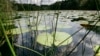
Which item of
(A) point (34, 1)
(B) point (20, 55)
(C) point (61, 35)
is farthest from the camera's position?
(B) point (20, 55)

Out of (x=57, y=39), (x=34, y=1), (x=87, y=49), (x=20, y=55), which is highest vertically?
(x=34, y=1)

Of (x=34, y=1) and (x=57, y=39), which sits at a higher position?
(x=34, y=1)

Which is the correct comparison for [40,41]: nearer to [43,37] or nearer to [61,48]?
[43,37]

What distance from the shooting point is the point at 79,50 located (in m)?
1.54

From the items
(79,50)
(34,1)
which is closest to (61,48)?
(79,50)

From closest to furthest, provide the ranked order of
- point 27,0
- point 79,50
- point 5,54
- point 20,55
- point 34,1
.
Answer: point 27,0 → point 34,1 → point 20,55 → point 5,54 → point 79,50

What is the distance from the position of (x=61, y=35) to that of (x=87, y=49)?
0.59 meters

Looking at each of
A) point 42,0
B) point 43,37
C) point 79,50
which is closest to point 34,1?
point 42,0

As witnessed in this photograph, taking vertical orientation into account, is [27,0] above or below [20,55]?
above

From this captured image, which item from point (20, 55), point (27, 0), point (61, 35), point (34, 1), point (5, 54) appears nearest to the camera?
point (27, 0)

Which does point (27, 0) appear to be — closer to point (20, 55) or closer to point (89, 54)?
point (20, 55)

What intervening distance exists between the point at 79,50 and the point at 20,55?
57 centimetres

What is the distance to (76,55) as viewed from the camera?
143cm

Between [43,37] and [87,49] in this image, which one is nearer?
[43,37]
